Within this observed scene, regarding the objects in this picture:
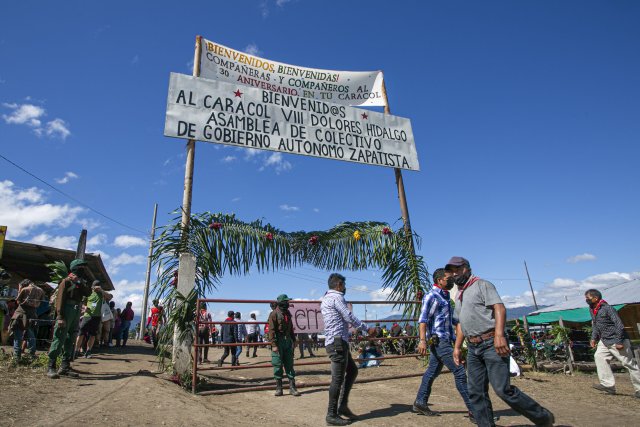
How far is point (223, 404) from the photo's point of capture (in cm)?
538

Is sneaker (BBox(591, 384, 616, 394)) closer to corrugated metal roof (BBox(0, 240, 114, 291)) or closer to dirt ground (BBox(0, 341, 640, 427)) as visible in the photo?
dirt ground (BBox(0, 341, 640, 427))

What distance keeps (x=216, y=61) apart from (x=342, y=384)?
23.8ft

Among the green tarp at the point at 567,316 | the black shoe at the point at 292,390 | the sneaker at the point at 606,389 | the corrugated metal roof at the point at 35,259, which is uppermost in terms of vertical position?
the corrugated metal roof at the point at 35,259

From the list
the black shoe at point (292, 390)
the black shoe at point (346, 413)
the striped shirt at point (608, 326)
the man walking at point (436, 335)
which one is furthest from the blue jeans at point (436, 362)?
the striped shirt at point (608, 326)

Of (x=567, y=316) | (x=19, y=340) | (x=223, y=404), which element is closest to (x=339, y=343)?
(x=223, y=404)

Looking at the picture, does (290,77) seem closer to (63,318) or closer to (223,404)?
(63,318)

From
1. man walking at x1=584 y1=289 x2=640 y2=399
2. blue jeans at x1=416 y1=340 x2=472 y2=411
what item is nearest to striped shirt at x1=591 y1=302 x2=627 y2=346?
man walking at x1=584 y1=289 x2=640 y2=399

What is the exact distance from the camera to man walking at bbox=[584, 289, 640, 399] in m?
6.51

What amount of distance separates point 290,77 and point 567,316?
17.3 metres

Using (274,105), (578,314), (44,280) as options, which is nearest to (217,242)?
(274,105)

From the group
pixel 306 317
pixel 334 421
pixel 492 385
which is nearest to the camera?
pixel 492 385

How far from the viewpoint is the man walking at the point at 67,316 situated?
5691 millimetres

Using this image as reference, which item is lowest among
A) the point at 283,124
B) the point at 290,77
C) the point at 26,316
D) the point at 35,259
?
the point at 26,316

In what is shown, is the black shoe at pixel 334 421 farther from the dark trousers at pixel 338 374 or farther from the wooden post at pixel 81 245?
the wooden post at pixel 81 245
